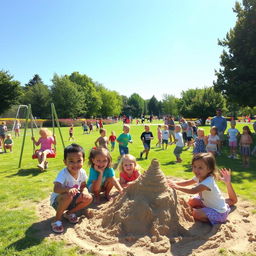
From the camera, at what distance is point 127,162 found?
18.6ft

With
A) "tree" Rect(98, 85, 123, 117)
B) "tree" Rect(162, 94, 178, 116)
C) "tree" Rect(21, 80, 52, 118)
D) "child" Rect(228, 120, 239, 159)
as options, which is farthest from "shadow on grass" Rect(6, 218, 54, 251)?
"tree" Rect(162, 94, 178, 116)

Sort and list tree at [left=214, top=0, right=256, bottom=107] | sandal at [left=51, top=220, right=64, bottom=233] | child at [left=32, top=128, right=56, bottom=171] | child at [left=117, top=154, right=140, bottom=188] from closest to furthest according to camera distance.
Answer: sandal at [left=51, top=220, right=64, bottom=233]
child at [left=117, top=154, right=140, bottom=188]
child at [left=32, top=128, right=56, bottom=171]
tree at [left=214, top=0, right=256, bottom=107]

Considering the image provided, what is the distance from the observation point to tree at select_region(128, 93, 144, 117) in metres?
123

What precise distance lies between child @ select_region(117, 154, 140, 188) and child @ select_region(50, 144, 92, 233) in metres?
1.25

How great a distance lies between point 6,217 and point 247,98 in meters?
16.2

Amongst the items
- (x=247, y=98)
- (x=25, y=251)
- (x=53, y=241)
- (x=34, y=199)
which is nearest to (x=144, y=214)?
(x=53, y=241)

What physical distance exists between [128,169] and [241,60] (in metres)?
14.8

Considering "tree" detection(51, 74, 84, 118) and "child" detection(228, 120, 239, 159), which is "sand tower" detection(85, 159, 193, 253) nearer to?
"child" detection(228, 120, 239, 159)

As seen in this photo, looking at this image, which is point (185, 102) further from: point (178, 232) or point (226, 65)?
point (178, 232)

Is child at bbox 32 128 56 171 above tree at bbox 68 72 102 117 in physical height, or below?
below

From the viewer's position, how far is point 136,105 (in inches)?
4975

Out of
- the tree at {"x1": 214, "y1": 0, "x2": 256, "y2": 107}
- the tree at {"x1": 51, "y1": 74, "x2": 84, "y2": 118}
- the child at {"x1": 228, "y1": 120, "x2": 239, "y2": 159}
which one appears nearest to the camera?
the child at {"x1": 228, "y1": 120, "x2": 239, "y2": 159}

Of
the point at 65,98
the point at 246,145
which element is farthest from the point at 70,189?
the point at 65,98

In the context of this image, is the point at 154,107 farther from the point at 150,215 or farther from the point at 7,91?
the point at 150,215
